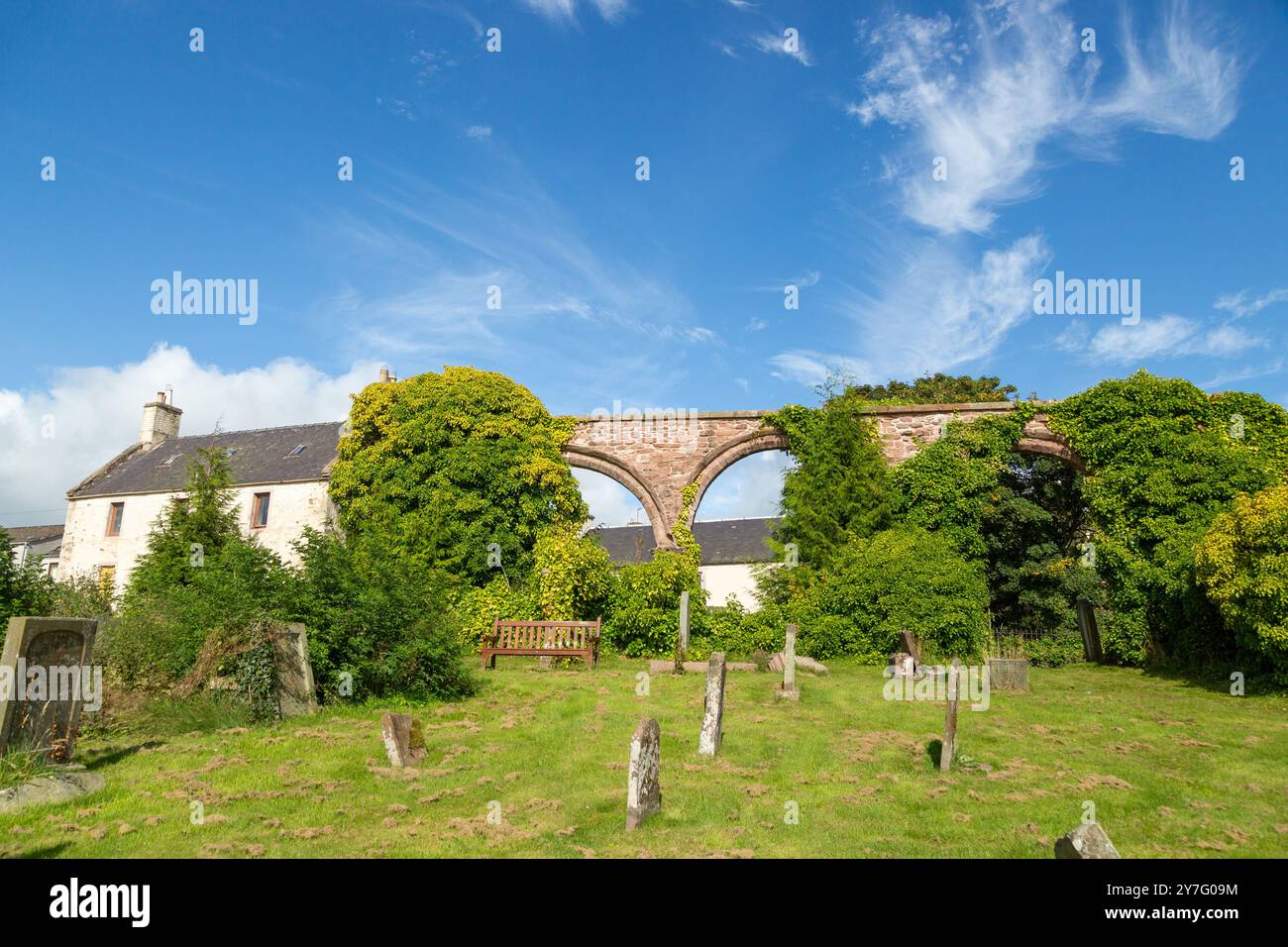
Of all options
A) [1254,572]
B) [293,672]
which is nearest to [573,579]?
[293,672]

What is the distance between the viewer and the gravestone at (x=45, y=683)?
715 cm

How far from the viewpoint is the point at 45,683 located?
742cm

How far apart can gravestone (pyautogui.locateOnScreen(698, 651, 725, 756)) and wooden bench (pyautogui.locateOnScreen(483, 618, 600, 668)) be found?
21.2ft

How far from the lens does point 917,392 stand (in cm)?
3191

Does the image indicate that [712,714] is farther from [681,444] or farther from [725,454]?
[681,444]

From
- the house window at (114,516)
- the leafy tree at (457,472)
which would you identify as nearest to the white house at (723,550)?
the leafy tree at (457,472)

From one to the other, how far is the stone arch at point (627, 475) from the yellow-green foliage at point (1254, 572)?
1186cm

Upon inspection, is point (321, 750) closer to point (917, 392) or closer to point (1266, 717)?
point (1266, 717)

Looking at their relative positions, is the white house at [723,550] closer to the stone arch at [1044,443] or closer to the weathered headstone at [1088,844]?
the stone arch at [1044,443]

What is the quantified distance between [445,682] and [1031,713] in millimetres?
8535

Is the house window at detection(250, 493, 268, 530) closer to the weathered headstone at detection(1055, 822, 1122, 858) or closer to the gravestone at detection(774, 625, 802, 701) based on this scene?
the gravestone at detection(774, 625, 802, 701)

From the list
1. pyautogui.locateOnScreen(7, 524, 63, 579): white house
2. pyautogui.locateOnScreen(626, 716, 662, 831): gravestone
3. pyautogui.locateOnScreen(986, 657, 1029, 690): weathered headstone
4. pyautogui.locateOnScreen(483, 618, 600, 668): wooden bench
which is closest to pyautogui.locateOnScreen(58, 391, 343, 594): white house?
pyautogui.locateOnScreen(7, 524, 63, 579): white house

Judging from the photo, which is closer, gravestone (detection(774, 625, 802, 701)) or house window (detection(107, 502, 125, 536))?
gravestone (detection(774, 625, 802, 701))

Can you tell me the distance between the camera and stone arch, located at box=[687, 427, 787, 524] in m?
21.2
